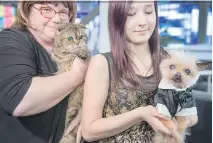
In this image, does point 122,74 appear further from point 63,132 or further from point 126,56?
point 63,132

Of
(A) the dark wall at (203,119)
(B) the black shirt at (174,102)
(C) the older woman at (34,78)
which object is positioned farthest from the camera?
(A) the dark wall at (203,119)

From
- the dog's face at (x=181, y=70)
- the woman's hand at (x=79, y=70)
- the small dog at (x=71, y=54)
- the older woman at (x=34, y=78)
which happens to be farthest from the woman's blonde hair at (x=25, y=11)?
the dog's face at (x=181, y=70)

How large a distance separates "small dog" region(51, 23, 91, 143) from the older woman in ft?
0.08

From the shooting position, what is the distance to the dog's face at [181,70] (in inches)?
31.5

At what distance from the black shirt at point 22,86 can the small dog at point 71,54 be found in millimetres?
27

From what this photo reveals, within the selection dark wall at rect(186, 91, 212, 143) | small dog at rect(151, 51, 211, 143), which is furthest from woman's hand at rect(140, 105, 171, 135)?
dark wall at rect(186, 91, 212, 143)

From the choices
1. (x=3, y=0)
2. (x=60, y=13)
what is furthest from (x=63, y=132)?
(x=3, y=0)

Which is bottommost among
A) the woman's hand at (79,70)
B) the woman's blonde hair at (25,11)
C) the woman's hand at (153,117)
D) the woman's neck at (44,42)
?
the woman's hand at (153,117)

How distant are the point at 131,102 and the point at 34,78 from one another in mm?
287

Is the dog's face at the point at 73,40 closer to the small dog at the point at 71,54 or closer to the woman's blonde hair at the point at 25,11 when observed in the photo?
the small dog at the point at 71,54

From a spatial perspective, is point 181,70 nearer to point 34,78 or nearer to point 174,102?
point 174,102

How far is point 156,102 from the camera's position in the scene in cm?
80

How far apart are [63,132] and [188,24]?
9.45 feet

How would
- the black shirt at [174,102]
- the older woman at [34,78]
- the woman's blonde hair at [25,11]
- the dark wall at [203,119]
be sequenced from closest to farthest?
the black shirt at [174,102]
the older woman at [34,78]
the woman's blonde hair at [25,11]
the dark wall at [203,119]
